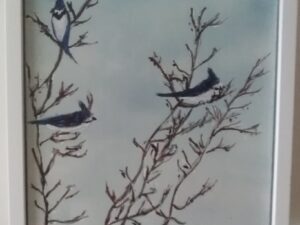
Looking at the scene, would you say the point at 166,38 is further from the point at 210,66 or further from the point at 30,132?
the point at 30,132

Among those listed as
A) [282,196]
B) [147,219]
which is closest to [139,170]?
[147,219]

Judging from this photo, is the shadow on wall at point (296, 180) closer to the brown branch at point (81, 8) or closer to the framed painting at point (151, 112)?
the framed painting at point (151, 112)

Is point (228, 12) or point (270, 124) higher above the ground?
point (228, 12)

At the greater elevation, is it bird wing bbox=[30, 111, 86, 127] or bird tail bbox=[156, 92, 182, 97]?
bird tail bbox=[156, 92, 182, 97]

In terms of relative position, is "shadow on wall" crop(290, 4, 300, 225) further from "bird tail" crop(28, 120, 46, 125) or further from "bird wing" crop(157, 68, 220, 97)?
"bird tail" crop(28, 120, 46, 125)

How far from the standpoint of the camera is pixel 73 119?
561 millimetres

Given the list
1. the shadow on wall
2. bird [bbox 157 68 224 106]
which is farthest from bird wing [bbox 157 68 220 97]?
the shadow on wall

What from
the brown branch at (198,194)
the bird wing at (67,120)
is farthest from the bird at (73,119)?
the brown branch at (198,194)

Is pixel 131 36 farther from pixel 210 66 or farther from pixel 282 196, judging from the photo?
pixel 282 196

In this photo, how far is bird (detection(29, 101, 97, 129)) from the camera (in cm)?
56

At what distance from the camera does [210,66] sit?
1.86ft

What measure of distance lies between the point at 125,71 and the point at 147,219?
0.52ft

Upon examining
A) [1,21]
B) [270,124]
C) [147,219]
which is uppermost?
[1,21]

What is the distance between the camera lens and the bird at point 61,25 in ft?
1.81
